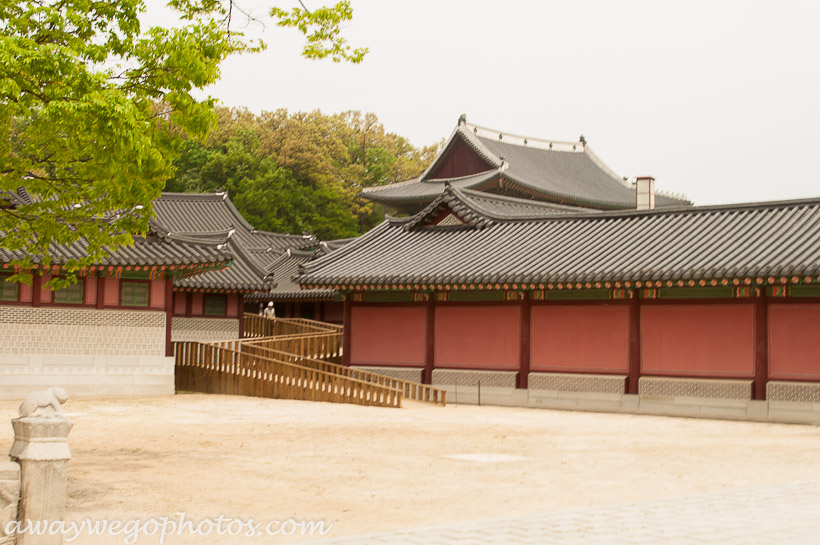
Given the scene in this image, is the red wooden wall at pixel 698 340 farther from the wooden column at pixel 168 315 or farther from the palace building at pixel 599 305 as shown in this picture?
the wooden column at pixel 168 315

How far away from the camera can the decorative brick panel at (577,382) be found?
25.8m

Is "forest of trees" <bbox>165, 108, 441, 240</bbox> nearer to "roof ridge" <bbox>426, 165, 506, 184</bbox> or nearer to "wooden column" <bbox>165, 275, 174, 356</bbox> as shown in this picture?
"roof ridge" <bbox>426, 165, 506, 184</bbox>

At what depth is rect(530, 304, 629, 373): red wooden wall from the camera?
25922mm

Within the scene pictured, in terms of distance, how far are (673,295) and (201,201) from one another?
30.6 meters

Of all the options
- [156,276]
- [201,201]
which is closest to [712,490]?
[156,276]

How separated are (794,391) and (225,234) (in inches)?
1023

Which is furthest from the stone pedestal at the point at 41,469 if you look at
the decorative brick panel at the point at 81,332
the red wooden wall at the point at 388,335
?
the red wooden wall at the point at 388,335

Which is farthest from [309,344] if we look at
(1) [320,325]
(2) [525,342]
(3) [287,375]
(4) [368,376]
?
(1) [320,325]

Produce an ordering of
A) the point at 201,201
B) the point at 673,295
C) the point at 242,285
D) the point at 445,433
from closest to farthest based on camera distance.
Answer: the point at 445,433, the point at 673,295, the point at 242,285, the point at 201,201

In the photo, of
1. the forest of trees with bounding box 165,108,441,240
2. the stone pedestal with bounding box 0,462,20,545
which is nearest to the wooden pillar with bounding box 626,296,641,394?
the stone pedestal with bounding box 0,462,20,545

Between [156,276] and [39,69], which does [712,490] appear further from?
[156,276]

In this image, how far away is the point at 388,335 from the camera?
30375 millimetres

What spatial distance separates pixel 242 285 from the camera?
127 feet

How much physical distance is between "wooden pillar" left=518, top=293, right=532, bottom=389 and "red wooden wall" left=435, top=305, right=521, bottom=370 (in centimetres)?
16
